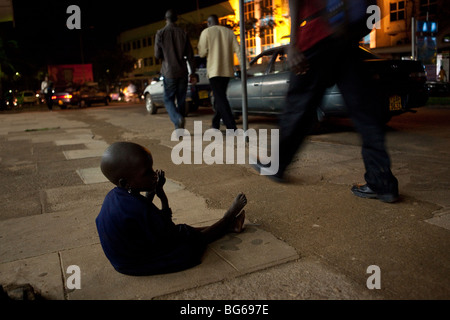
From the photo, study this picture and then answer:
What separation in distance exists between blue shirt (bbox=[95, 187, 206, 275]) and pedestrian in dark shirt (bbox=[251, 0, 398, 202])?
108cm

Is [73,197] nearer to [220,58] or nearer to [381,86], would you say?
[220,58]

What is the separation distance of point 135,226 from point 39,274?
0.62 metres

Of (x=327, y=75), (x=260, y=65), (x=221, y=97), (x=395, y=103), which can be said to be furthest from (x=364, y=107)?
(x=260, y=65)

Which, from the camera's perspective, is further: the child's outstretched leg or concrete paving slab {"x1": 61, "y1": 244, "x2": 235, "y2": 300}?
the child's outstretched leg

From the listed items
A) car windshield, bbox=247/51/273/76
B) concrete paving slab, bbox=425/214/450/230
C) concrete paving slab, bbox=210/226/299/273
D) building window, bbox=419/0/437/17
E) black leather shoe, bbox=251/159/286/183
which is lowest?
concrete paving slab, bbox=210/226/299/273

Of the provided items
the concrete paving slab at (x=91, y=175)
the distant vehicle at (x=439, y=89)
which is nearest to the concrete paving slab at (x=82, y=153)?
the concrete paving slab at (x=91, y=175)

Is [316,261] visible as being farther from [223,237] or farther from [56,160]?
[56,160]

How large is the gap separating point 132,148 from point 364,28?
1.73 meters

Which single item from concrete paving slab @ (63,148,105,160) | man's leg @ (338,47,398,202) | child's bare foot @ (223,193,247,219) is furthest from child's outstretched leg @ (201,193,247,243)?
concrete paving slab @ (63,148,105,160)

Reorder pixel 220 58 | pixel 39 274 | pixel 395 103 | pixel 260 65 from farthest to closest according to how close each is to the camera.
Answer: pixel 260 65
pixel 220 58
pixel 395 103
pixel 39 274

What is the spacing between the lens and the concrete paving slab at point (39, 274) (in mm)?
1951

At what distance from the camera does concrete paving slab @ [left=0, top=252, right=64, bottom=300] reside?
1951mm

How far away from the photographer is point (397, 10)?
31156 millimetres

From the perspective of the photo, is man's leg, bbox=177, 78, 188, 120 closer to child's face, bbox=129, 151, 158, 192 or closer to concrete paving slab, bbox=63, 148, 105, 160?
concrete paving slab, bbox=63, 148, 105, 160
